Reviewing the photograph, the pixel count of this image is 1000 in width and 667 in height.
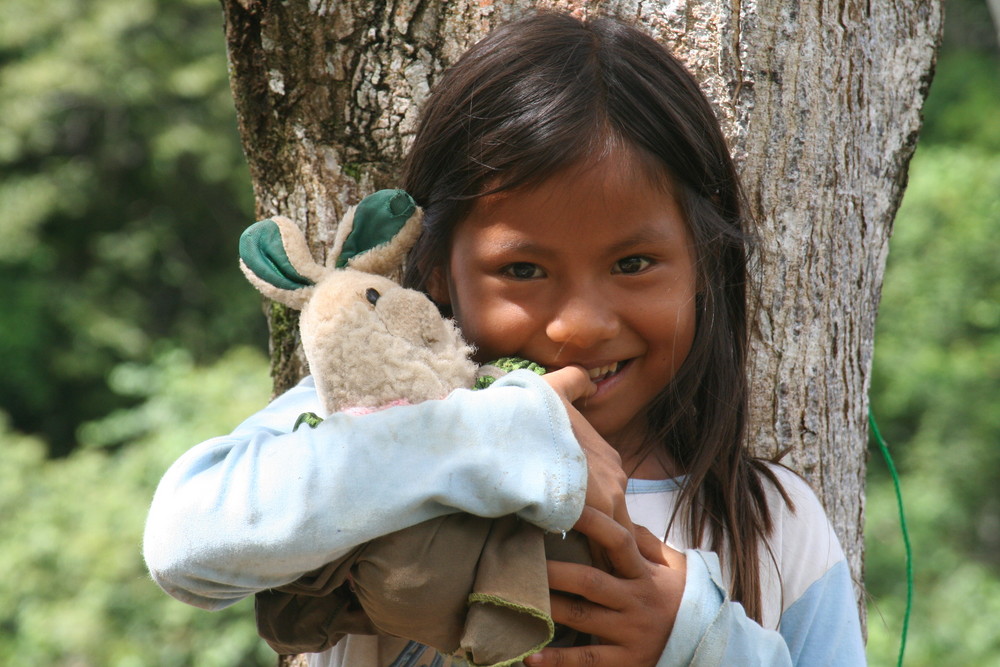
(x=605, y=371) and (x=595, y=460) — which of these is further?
(x=605, y=371)

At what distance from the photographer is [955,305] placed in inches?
264

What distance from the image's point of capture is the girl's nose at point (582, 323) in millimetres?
1360

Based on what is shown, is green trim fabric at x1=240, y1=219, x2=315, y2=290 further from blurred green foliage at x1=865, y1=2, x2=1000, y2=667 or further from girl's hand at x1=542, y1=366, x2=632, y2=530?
blurred green foliage at x1=865, y1=2, x2=1000, y2=667

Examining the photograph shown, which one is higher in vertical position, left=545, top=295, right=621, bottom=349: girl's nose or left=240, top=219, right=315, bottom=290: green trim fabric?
left=240, top=219, right=315, bottom=290: green trim fabric

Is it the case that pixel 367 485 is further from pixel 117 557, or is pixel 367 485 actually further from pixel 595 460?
pixel 117 557

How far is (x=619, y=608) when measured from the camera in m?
1.28

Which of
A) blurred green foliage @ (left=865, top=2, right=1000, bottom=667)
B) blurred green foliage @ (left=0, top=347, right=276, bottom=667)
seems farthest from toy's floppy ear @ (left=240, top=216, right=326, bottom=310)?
blurred green foliage @ (left=865, top=2, right=1000, bottom=667)

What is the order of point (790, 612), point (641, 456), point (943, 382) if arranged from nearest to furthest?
1. point (790, 612)
2. point (641, 456)
3. point (943, 382)

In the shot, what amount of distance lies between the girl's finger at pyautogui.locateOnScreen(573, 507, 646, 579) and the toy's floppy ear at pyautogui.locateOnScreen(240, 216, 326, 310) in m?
0.45

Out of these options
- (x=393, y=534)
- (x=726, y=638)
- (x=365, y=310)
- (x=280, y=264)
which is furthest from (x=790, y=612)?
(x=280, y=264)

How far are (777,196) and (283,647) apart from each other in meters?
1.10

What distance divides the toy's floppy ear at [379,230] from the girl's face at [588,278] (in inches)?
5.1

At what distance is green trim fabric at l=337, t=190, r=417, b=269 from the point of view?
1.35m

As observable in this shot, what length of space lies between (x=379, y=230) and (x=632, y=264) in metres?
0.35
